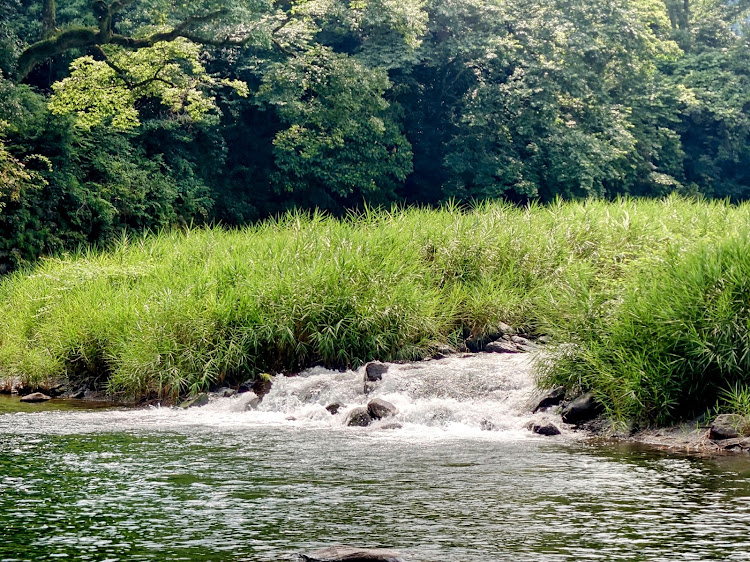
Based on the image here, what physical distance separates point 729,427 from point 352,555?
542cm

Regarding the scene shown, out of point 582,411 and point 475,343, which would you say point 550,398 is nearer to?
point 582,411

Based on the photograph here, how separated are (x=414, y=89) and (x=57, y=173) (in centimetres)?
1406

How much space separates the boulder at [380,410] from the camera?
39.5 feet

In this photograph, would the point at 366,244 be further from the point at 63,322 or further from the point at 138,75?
the point at 138,75

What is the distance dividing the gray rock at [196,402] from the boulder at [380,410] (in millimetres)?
2665

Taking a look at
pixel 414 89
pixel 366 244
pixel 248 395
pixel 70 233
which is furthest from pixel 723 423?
pixel 414 89

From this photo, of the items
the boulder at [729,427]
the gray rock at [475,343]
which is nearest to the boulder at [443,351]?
the gray rock at [475,343]

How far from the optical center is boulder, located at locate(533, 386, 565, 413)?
473 inches

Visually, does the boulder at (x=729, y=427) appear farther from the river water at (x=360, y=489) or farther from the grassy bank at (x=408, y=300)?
the river water at (x=360, y=489)

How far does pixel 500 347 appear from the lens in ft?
50.6

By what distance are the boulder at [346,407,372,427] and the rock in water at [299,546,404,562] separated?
5.84m

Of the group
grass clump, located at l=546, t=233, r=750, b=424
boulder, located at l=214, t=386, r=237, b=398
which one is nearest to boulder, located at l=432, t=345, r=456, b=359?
boulder, located at l=214, t=386, r=237, b=398

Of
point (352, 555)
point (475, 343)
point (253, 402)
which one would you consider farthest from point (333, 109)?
point (352, 555)

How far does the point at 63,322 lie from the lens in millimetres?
16078
